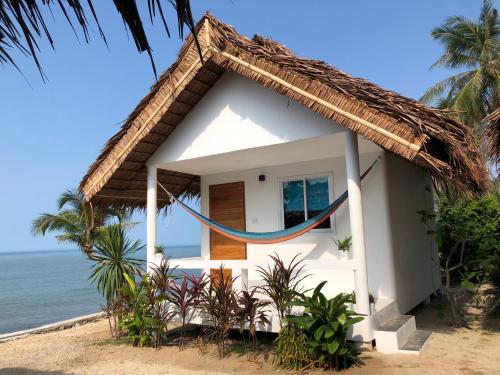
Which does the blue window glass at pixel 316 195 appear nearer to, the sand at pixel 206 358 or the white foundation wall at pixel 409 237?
the white foundation wall at pixel 409 237

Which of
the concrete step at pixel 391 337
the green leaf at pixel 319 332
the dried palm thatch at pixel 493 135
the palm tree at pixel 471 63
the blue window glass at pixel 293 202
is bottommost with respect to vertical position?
the concrete step at pixel 391 337

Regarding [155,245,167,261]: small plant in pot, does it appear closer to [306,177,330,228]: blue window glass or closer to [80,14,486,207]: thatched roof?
[80,14,486,207]: thatched roof

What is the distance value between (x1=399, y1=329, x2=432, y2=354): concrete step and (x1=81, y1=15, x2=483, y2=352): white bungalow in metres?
0.01

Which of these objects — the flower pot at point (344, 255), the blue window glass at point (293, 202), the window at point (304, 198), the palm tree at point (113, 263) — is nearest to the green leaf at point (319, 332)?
the flower pot at point (344, 255)

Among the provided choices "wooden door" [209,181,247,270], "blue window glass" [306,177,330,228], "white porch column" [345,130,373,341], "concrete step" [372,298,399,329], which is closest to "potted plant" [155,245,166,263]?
"wooden door" [209,181,247,270]

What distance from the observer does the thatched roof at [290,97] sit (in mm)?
4328

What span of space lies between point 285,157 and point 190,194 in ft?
8.99

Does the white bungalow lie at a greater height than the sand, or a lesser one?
greater

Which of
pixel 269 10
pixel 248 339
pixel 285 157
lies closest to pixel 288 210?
pixel 285 157

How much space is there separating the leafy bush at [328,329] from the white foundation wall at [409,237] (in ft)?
6.27

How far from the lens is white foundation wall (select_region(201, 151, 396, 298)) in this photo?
5844 mm

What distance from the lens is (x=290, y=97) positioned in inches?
192

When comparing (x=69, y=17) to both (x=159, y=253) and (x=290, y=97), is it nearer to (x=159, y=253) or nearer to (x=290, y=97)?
(x=290, y=97)

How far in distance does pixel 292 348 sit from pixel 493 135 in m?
3.77
